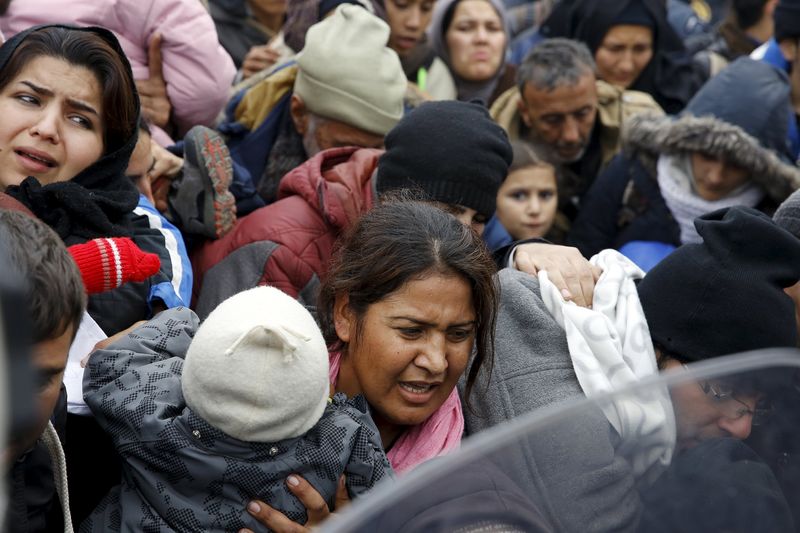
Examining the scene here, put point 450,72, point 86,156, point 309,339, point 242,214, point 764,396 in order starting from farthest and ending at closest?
point 450,72 → point 242,214 → point 86,156 → point 309,339 → point 764,396

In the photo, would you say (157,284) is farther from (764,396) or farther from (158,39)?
(764,396)

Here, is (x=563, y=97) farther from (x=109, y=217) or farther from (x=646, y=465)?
(x=646, y=465)

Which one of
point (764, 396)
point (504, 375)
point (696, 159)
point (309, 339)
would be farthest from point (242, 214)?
point (764, 396)

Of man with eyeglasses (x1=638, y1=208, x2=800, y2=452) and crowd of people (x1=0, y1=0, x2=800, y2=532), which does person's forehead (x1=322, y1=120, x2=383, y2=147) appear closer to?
crowd of people (x1=0, y1=0, x2=800, y2=532)

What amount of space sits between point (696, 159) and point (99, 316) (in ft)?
8.82

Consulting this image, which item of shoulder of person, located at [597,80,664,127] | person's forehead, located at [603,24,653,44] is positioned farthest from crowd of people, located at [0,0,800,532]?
person's forehead, located at [603,24,653,44]

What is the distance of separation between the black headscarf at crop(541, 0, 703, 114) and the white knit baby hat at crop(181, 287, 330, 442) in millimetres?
4013

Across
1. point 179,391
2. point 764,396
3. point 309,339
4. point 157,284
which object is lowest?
point 157,284

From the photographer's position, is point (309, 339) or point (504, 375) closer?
point (309, 339)

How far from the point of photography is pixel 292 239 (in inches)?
132

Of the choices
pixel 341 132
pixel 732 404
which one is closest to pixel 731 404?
pixel 732 404

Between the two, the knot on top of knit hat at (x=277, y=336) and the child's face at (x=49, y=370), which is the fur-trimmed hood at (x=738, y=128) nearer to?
the knot on top of knit hat at (x=277, y=336)

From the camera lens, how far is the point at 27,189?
2773mm

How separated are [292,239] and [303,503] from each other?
127 centimetres
